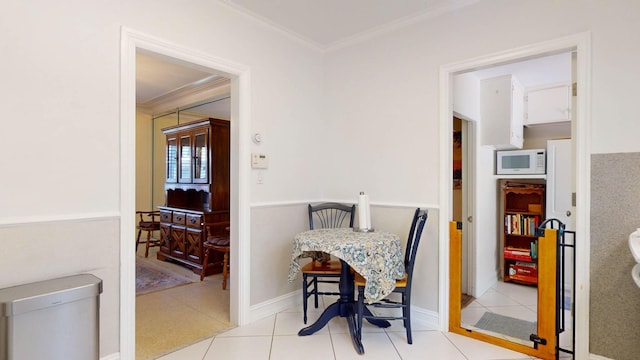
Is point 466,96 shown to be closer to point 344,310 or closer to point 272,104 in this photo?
point 272,104

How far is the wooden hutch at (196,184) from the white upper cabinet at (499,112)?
3.35 metres

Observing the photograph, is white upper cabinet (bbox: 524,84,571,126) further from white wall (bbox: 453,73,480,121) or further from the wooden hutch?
the wooden hutch

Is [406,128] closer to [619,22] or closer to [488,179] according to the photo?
[619,22]

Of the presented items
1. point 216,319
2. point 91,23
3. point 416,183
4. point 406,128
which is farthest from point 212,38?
point 216,319

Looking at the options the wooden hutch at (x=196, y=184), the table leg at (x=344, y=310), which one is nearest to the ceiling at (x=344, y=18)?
the wooden hutch at (x=196, y=184)

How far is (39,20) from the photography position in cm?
177

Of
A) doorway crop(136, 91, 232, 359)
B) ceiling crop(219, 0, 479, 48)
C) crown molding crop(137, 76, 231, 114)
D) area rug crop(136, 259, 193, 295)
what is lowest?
area rug crop(136, 259, 193, 295)

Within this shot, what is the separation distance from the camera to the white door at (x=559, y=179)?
383 cm

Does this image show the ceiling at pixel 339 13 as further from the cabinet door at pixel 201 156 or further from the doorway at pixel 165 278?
the cabinet door at pixel 201 156

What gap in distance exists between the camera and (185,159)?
4910 millimetres

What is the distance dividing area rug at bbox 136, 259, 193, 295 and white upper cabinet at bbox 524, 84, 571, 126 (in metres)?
4.87

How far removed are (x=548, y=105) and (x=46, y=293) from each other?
17.0ft

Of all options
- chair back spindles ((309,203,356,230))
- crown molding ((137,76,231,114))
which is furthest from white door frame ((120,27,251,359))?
crown molding ((137,76,231,114))

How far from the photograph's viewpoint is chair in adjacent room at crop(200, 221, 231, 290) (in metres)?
3.75
